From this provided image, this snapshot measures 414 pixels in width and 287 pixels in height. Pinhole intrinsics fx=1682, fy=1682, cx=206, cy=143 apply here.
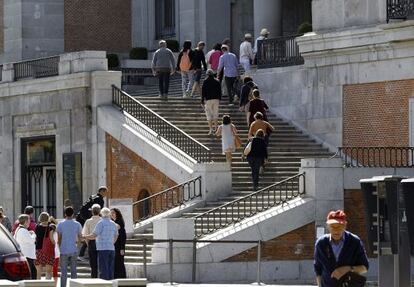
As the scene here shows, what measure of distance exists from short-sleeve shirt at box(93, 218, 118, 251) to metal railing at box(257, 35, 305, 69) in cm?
1338

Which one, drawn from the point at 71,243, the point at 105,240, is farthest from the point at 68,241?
the point at 105,240

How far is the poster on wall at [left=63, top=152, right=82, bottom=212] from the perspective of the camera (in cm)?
4569

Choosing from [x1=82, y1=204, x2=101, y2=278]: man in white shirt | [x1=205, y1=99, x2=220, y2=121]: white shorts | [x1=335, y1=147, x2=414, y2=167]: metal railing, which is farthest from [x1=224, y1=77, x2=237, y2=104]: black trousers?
[x1=82, y1=204, x2=101, y2=278]: man in white shirt

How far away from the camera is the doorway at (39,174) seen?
47938mm

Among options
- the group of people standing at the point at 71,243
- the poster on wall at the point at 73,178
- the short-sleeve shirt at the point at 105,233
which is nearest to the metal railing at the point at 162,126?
the poster on wall at the point at 73,178

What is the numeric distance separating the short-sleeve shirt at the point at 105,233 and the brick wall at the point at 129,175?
8.40 meters

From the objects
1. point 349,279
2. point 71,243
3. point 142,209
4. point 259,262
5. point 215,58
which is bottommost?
point 259,262

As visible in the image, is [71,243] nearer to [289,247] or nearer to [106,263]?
[106,263]

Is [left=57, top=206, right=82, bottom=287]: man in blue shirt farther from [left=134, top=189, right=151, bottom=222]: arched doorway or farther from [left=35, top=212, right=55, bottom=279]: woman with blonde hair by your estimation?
[left=134, top=189, right=151, bottom=222]: arched doorway

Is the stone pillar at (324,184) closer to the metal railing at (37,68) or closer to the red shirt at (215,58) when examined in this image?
the red shirt at (215,58)

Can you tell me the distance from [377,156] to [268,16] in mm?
10407

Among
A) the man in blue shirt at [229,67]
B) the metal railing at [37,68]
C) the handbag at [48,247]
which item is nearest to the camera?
the handbag at [48,247]

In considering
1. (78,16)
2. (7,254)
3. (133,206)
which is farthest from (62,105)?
(7,254)

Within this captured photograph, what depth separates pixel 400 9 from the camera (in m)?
40.7
